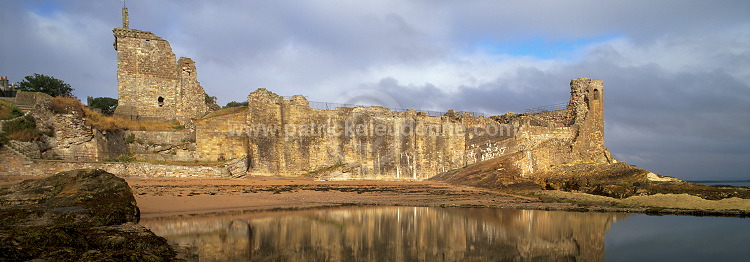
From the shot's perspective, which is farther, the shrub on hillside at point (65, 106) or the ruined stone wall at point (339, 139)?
the ruined stone wall at point (339, 139)

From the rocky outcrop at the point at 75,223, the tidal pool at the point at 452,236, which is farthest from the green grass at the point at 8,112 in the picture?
the tidal pool at the point at 452,236

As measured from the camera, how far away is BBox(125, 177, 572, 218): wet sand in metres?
16.2

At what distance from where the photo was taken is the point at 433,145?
3294cm

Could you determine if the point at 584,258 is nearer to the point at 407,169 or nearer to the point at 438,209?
the point at 438,209

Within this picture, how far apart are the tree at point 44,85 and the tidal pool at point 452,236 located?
33.0 m

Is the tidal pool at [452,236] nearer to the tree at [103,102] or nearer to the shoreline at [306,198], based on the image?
the shoreline at [306,198]

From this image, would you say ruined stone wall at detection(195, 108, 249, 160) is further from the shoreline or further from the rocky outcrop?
the rocky outcrop

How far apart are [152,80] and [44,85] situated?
16.6 m

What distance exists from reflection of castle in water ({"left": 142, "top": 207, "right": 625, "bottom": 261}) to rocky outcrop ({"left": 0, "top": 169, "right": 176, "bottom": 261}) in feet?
2.73

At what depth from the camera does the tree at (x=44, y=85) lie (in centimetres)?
3797

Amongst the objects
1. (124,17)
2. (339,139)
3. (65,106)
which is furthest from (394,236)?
(124,17)

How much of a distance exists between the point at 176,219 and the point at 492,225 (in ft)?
27.8

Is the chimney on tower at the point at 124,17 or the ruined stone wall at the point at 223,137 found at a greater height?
the chimney on tower at the point at 124,17

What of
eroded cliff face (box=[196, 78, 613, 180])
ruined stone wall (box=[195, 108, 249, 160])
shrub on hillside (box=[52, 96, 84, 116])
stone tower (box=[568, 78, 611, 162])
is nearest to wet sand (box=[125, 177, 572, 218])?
ruined stone wall (box=[195, 108, 249, 160])
